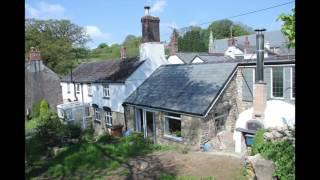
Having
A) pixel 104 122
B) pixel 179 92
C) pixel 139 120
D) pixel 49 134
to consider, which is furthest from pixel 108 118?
pixel 179 92

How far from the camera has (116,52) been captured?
7200cm

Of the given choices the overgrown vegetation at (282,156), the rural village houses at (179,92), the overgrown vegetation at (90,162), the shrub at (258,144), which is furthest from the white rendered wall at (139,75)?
the overgrown vegetation at (282,156)

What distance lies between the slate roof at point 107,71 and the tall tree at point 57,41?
981 cm

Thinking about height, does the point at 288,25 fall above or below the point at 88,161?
above

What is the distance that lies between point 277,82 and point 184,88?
548 centimetres

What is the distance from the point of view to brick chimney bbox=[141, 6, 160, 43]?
23.9 meters

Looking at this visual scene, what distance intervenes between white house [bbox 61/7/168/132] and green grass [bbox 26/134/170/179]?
733 centimetres

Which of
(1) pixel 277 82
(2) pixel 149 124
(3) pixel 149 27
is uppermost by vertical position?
(3) pixel 149 27

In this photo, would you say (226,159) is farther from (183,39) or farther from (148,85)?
(183,39)

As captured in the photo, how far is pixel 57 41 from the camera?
46.0 meters

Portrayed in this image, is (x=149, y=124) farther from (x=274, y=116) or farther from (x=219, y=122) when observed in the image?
(x=274, y=116)

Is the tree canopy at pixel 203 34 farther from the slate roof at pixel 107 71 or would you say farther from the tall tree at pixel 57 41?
the slate roof at pixel 107 71
